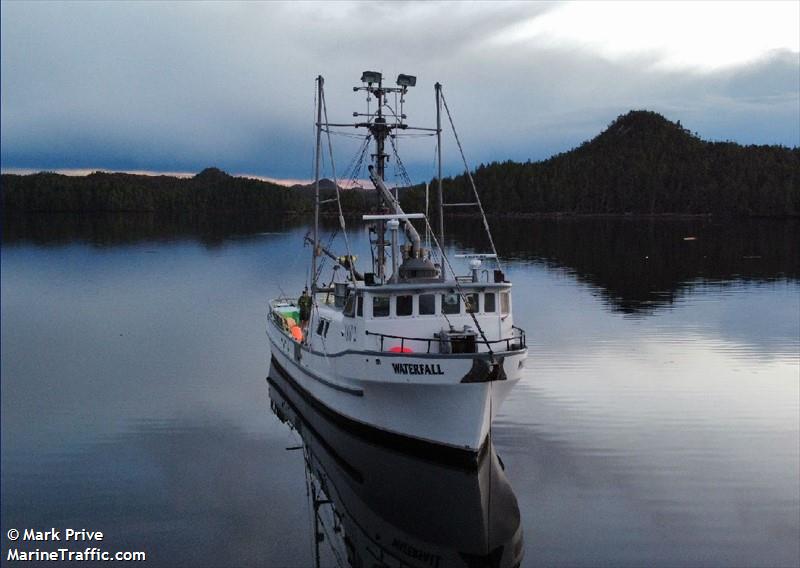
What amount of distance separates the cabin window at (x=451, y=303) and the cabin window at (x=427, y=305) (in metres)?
0.39

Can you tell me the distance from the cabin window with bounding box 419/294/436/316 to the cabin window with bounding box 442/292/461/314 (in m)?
0.39

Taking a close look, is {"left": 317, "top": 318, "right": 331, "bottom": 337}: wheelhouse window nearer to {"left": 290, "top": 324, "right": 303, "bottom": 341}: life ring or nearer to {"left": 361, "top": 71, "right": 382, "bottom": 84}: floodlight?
{"left": 290, "top": 324, "right": 303, "bottom": 341}: life ring

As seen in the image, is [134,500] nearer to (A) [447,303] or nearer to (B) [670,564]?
(A) [447,303]

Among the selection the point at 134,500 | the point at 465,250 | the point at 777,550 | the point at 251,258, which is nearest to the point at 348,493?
the point at 134,500

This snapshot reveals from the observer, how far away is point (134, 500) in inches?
893

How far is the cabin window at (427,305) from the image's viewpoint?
2586cm

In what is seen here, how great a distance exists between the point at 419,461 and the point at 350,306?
583 centimetres

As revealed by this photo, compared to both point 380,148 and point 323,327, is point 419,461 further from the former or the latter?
point 380,148

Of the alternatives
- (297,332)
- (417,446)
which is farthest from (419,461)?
(297,332)

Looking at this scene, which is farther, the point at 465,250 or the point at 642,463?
the point at 465,250

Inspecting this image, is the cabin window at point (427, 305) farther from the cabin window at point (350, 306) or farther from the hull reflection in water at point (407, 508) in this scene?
the hull reflection in water at point (407, 508)

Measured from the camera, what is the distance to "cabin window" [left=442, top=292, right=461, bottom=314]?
85.6 ft

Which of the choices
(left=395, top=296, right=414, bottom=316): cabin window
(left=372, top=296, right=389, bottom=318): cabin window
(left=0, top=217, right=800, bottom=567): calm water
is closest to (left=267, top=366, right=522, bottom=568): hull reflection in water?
(left=0, top=217, right=800, bottom=567): calm water

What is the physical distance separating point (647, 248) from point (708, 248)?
30.5ft
